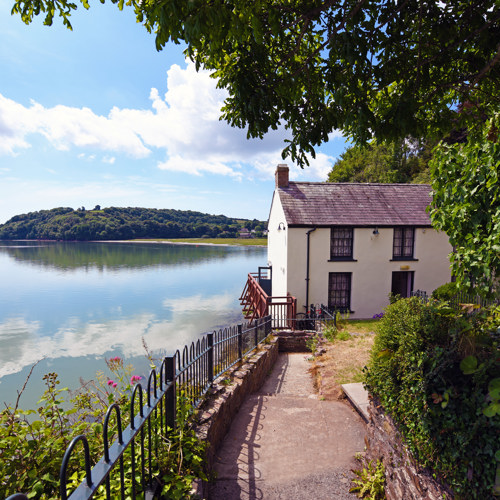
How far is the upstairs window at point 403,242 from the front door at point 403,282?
1367 mm

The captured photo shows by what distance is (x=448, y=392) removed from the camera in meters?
3.31

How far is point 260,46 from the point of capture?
4.75m

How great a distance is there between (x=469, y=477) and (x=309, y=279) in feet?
49.2

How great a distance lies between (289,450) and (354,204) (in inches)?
646

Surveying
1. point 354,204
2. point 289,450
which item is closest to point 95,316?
point 354,204

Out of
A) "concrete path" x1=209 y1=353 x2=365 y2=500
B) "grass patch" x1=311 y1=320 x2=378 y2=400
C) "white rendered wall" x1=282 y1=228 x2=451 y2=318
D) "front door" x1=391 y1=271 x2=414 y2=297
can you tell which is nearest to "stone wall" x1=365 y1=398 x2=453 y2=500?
"concrete path" x1=209 y1=353 x2=365 y2=500

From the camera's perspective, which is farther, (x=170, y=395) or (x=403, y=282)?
(x=403, y=282)

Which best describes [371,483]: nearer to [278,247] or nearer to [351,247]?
[351,247]

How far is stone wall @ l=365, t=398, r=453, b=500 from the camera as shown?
3.55 meters

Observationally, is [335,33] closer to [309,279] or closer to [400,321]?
[400,321]

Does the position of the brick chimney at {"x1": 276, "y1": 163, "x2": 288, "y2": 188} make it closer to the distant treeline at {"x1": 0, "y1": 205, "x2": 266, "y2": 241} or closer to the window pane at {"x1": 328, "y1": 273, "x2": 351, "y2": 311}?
the window pane at {"x1": 328, "y1": 273, "x2": 351, "y2": 311}

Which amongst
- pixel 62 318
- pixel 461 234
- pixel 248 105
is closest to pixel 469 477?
pixel 461 234

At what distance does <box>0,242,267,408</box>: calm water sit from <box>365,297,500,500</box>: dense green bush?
536 centimetres

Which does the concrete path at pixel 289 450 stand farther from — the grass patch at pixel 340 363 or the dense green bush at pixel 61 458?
the dense green bush at pixel 61 458
